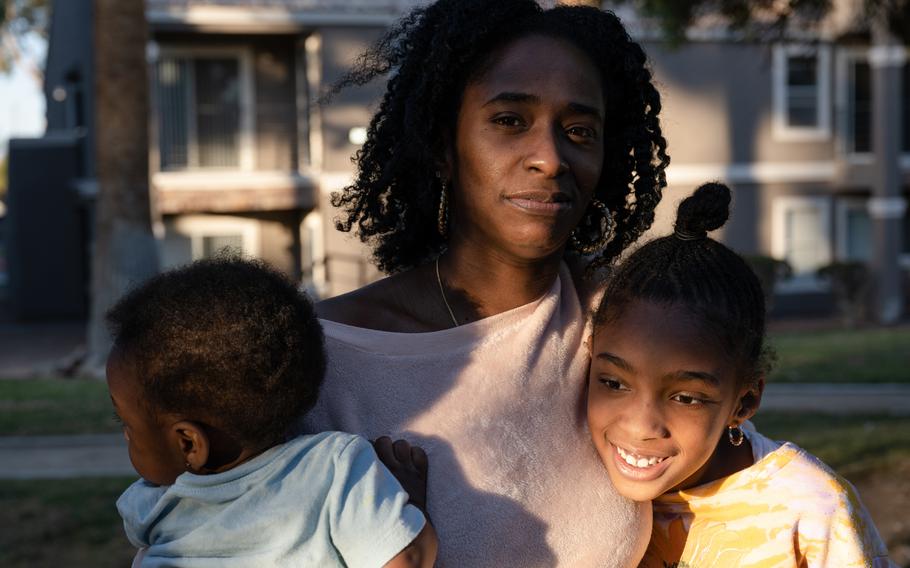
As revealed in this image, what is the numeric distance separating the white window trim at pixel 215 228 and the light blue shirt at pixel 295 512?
1782 centimetres

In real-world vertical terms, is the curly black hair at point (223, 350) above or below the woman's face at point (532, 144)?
below

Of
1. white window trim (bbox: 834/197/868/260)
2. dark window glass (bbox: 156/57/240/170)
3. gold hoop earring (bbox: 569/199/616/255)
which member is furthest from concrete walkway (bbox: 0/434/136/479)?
white window trim (bbox: 834/197/868/260)

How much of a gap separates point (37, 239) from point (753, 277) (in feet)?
74.9

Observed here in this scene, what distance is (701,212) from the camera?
242 cm

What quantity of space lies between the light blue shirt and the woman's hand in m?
0.08

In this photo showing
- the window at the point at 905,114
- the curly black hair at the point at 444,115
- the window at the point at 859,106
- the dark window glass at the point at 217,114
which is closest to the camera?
the curly black hair at the point at 444,115

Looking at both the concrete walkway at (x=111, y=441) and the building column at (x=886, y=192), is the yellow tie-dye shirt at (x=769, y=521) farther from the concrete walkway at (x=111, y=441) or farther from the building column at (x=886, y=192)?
the building column at (x=886, y=192)

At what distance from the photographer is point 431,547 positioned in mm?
1928

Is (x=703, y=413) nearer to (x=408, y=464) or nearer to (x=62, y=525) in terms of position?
(x=408, y=464)

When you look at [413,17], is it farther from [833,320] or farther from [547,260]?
[833,320]

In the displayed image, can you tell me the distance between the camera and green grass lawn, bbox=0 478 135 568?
5.60m

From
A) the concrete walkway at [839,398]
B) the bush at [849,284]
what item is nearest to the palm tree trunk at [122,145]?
the concrete walkway at [839,398]

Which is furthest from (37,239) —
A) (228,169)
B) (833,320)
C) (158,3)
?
(833,320)

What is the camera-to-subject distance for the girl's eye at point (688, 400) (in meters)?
2.29
